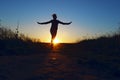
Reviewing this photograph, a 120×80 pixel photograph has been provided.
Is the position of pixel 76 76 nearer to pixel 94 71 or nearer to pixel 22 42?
pixel 94 71

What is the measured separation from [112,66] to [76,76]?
1885 millimetres

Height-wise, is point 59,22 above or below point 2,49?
above

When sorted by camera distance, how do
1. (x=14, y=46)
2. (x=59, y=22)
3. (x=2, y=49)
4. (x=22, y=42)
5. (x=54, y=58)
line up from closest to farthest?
(x=54, y=58) < (x=2, y=49) < (x=14, y=46) < (x=22, y=42) < (x=59, y=22)

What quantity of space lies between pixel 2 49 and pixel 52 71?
16.5 feet

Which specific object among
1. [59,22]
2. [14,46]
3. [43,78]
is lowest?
[43,78]

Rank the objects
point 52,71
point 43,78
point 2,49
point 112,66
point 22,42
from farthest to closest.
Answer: point 22,42
point 2,49
point 112,66
point 52,71
point 43,78

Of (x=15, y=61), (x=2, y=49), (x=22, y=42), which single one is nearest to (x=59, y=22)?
(x=22, y=42)

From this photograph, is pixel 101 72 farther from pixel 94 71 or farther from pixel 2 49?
pixel 2 49

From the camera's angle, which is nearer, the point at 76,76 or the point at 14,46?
the point at 76,76

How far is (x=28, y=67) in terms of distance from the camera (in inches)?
558

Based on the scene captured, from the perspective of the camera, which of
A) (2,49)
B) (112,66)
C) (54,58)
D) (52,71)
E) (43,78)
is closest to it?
(43,78)

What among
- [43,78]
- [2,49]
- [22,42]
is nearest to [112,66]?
[43,78]

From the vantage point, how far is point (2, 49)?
58.9 ft

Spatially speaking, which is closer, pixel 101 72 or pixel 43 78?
pixel 43 78
